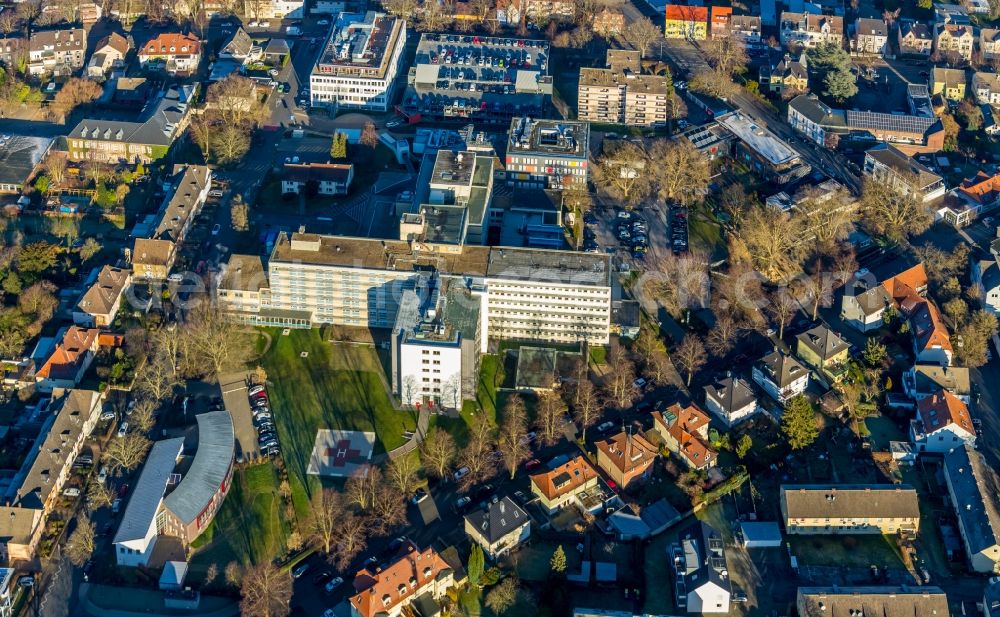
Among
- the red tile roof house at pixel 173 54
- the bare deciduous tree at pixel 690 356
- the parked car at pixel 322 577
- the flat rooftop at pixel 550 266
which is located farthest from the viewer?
the red tile roof house at pixel 173 54

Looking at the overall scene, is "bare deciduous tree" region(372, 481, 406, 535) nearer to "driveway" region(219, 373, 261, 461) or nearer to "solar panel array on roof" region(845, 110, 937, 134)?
"driveway" region(219, 373, 261, 461)

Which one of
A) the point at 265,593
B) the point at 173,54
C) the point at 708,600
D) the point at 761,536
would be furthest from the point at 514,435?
the point at 173,54

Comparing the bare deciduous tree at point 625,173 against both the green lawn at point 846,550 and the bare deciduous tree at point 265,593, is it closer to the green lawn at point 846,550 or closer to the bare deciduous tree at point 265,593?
the green lawn at point 846,550

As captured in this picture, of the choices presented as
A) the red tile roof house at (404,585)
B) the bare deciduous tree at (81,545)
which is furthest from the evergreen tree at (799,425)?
the bare deciduous tree at (81,545)

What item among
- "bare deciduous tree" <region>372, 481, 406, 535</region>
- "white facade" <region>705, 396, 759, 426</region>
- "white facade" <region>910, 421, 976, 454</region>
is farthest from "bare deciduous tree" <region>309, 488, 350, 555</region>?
"white facade" <region>910, 421, 976, 454</region>

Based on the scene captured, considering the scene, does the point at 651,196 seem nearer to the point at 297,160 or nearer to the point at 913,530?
the point at 297,160

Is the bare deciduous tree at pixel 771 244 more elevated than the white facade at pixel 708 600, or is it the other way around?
the bare deciduous tree at pixel 771 244

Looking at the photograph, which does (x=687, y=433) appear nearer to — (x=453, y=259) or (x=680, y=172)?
(x=453, y=259)
